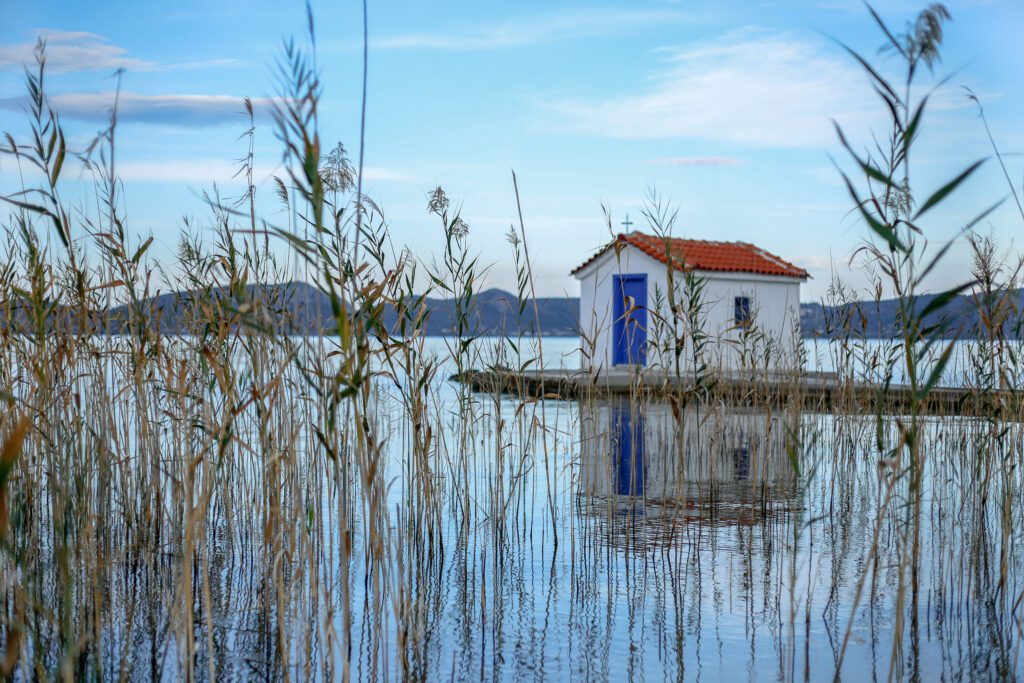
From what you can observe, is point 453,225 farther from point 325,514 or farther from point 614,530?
point 325,514

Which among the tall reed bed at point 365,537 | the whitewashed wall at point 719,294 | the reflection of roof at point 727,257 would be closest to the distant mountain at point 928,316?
the tall reed bed at point 365,537

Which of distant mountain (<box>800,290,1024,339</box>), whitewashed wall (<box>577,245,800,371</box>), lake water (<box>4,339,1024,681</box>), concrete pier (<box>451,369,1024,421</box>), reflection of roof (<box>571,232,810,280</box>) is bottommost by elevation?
lake water (<box>4,339,1024,681</box>)

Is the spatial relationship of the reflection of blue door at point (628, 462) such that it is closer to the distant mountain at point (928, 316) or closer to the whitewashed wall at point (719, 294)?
the distant mountain at point (928, 316)

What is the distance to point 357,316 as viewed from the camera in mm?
2617

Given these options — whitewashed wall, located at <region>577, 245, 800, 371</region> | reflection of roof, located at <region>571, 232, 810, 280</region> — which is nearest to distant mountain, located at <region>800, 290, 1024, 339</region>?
whitewashed wall, located at <region>577, 245, 800, 371</region>

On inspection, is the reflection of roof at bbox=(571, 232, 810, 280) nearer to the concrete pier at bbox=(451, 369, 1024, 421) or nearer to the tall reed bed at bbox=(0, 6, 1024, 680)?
the concrete pier at bbox=(451, 369, 1024, 421)

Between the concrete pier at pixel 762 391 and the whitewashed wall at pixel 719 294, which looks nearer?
the concrete pier at pixel 762 391

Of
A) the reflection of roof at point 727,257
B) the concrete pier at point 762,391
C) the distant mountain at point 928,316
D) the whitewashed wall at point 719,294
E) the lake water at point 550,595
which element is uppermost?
the reflection of roof at point 727,257

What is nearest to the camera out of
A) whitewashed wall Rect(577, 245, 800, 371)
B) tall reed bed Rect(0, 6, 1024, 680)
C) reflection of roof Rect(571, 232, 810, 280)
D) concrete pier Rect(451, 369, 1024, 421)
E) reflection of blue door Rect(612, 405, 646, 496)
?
tall reed bed Rect(0, 6, 1024, 680)

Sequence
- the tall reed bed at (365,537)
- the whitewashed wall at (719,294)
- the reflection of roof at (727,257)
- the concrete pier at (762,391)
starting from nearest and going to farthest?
1. the tall reed bed at (365,537)
2. the concrete pier at (762,391)
3. the whitewashed wall at (719,294)
4. the reflection of roof at (727,257)

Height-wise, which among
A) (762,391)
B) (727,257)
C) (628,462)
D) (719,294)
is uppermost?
(727,257)

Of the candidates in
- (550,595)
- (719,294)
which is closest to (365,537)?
(550,595)

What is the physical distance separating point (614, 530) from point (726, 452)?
3.34 metres

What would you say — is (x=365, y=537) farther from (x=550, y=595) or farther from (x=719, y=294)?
(x=719, y=294)
